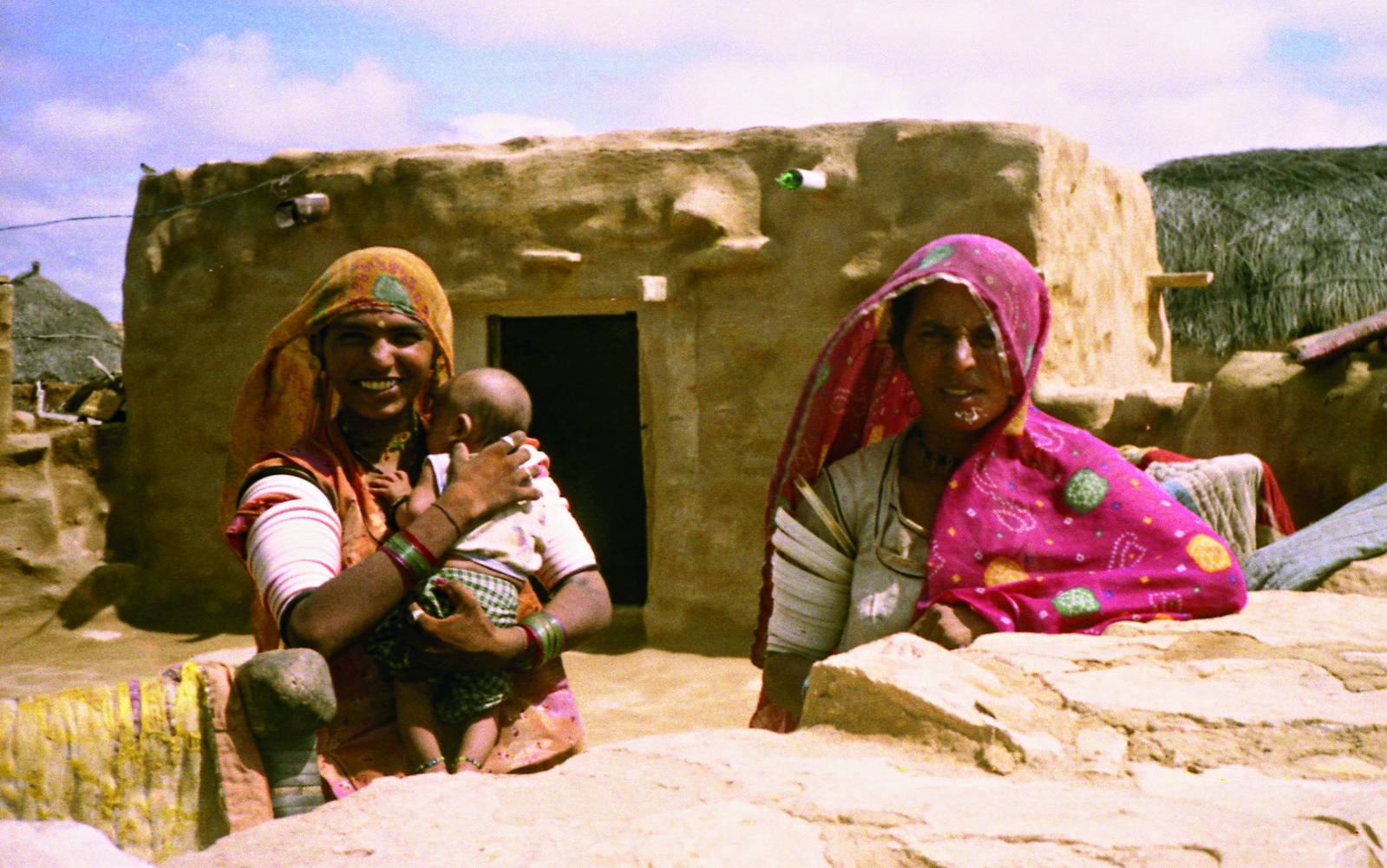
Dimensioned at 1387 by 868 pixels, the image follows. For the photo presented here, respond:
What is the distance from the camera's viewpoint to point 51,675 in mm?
6938

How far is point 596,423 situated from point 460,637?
7325 millimetres

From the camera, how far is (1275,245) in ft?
47.8

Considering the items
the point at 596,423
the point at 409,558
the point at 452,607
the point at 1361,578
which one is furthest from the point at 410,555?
the point at 596,423

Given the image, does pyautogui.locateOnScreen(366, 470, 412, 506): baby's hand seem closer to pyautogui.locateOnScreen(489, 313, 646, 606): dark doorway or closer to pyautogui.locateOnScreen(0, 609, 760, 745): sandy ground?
pyautogui.locateOnScreen(0, 609, 760, 745): sandy ground

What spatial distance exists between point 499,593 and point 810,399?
79 cm

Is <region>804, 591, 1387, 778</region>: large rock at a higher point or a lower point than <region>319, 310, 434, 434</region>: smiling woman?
lower

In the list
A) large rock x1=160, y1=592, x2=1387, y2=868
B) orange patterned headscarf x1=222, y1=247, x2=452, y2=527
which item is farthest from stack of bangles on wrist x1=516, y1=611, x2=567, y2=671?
large rock x1=160, y1=592, x2=1387, y2=868

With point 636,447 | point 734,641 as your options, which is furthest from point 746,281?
point 636,447

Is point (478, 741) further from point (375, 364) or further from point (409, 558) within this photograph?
point (375, 364)

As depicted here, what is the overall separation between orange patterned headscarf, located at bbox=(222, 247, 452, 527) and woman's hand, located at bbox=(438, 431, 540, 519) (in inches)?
13.9

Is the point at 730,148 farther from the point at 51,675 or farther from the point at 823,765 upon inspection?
the point at 823,765

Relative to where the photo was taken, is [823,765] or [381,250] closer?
[823,765]

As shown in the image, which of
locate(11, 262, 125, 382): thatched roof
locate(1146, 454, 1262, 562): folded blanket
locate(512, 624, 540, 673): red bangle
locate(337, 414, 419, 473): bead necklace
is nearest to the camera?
locate(512, 624, 540, 673): red bangle

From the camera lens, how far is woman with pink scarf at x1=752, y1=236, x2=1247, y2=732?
6.81ft
